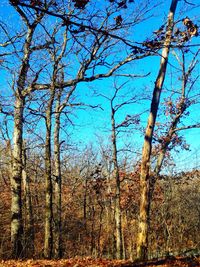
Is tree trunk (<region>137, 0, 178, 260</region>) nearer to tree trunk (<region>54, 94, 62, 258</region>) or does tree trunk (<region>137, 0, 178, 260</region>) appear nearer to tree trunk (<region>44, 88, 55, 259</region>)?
tree trunk (<region>44, 88, 55, 259</region>)

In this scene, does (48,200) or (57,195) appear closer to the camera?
(48,200)

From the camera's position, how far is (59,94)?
46.1 feet

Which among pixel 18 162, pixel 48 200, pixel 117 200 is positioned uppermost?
pixel 18 162

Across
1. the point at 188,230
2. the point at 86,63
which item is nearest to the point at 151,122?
the point at 86,63

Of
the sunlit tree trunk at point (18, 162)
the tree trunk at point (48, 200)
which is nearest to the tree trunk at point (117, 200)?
the tree trunk at point (48, 200)

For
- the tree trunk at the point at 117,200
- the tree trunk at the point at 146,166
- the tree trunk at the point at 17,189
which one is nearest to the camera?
the tree trunk at the point at 146,166

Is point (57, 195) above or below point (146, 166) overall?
below

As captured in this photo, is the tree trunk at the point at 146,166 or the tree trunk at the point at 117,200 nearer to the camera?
the tree trunk at the point at 146,166

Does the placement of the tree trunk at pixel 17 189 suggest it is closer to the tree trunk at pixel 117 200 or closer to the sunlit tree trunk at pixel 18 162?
the sunlit tree trunk at pixel 18 162

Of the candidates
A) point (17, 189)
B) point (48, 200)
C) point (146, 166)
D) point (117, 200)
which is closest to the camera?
point (146, 166)

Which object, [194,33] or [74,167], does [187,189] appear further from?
[194,33]

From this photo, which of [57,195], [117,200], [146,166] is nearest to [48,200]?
[146,166]

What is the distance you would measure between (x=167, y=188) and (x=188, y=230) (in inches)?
292

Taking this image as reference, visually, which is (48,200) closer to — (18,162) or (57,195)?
(18,162)
